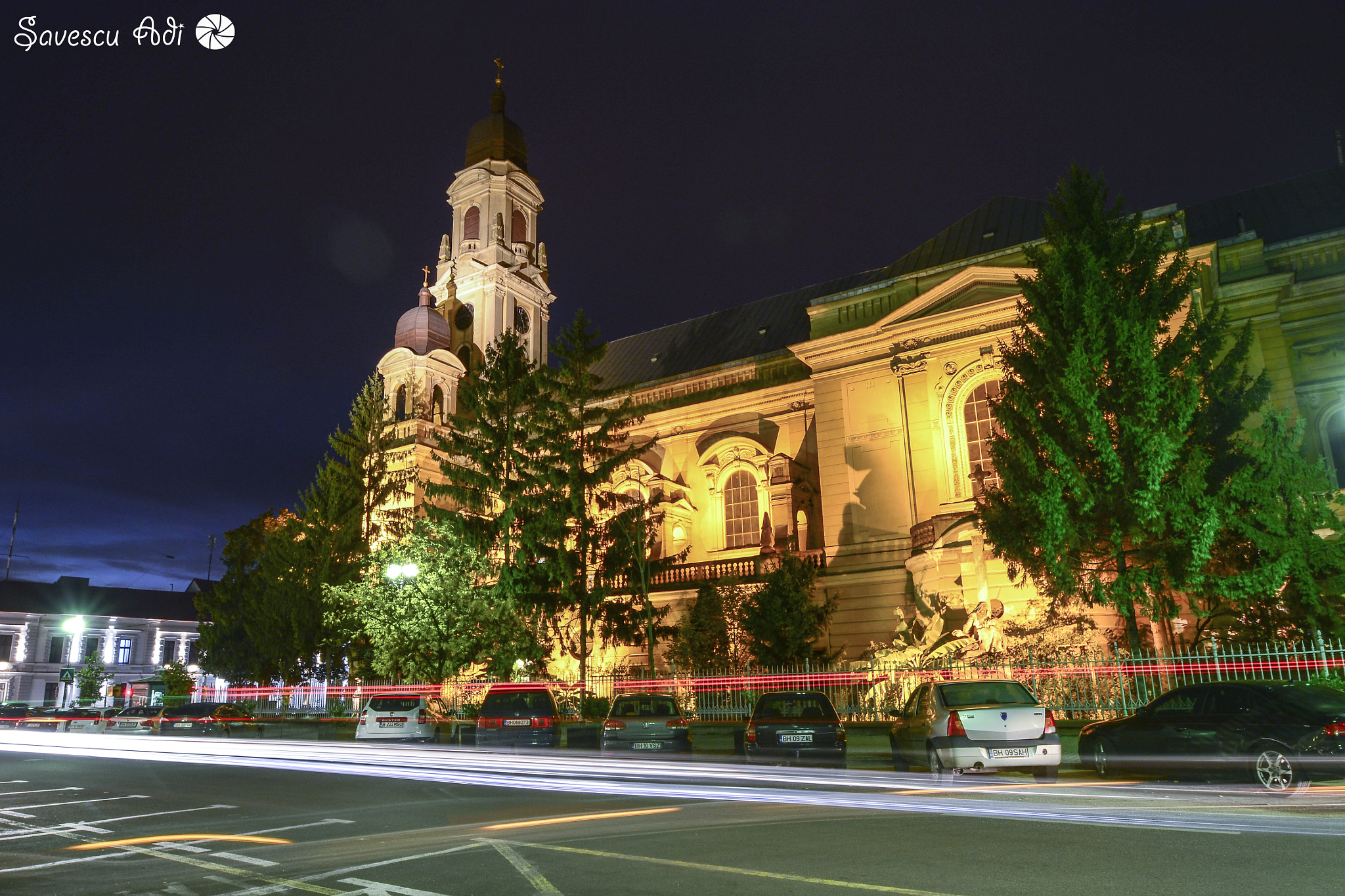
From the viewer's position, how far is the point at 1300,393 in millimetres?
26719

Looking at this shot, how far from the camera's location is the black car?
919cm

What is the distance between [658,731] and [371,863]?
8208 mm

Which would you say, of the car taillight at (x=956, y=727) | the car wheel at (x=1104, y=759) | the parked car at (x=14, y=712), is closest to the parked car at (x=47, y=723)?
the parked car at (x=14, y=712)

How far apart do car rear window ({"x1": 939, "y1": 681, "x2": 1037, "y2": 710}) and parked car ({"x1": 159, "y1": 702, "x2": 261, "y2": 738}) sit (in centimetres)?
2178

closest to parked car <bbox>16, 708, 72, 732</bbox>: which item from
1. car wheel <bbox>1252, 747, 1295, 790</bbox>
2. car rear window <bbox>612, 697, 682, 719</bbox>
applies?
car rear window <bbox>612, 697, 682, 719</bbox>

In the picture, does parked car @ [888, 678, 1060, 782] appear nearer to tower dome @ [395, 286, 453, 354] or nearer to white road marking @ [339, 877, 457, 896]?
white road marking @ [339, 877, 457, 896]

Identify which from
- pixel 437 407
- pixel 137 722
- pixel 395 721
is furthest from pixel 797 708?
pixel 437 407

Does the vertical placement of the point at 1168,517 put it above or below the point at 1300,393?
below

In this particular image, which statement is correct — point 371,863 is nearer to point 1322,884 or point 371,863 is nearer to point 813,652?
point 1322,884

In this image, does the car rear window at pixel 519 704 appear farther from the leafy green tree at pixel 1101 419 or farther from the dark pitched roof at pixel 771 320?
the dark pitched roof at pixel 771 320

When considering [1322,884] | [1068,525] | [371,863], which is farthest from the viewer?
[1068,525]

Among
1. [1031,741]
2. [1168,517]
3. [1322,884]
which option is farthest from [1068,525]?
[1322,884]

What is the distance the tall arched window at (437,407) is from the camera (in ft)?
147

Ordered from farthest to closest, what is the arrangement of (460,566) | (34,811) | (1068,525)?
→ (460,566) → (1068,525) → (34,811)
